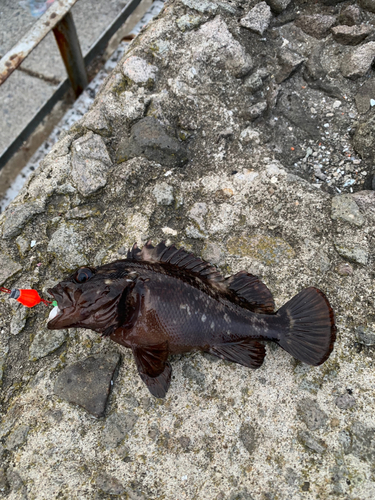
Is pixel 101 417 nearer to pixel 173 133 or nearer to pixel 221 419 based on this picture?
pixel 221 419

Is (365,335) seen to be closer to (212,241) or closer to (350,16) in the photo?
(212,241)

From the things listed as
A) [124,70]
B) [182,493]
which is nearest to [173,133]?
[124,70]

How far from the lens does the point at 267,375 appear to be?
2611mm

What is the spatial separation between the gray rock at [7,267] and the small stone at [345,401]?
229 centimetres

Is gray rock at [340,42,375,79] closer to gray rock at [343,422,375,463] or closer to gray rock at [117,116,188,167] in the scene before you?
gray rock at [117,116,188,167]

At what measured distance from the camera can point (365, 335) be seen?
2.65 meters

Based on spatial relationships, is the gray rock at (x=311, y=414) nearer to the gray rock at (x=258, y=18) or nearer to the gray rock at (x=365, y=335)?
the gray rock at (x=365, y=335)

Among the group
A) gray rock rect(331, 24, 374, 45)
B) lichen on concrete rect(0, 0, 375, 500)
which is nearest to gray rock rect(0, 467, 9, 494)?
lichen on concrete rect(0, 0, 375, 500)

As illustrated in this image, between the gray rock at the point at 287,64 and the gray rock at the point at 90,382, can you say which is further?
the gray rock at the point at 287,64

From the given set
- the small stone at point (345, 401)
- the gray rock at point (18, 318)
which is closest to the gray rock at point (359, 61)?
the small stone at point (345, 401)

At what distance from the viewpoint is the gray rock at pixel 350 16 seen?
3.59 metres

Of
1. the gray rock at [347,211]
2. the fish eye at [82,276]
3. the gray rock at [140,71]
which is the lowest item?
the gray rock at [347,211]

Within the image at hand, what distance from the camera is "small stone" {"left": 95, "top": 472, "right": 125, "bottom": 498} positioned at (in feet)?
7.84

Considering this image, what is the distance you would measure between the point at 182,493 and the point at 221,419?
1.45 feet
